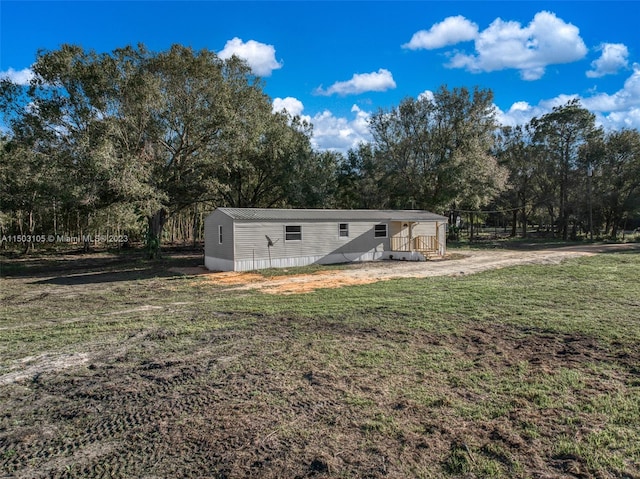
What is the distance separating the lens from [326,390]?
3.87 metres

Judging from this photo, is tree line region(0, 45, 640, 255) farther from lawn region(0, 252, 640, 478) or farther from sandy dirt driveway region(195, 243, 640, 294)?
lawn region(0, 252, 640, 478)

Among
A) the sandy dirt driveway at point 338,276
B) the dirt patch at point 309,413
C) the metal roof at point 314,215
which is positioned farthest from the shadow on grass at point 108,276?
the dirt patch at point 309,413

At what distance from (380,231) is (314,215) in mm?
3730

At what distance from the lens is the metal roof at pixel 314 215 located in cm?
1516

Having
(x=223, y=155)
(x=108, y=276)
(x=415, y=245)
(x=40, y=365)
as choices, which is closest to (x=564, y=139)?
(x=415, y=245)

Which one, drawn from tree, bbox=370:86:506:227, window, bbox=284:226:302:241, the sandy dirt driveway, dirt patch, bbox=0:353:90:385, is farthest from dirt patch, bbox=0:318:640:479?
tree, bbox=370:86:506:227

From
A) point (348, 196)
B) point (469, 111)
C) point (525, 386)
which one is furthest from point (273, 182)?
point (525, 386)

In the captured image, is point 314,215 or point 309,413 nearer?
point 309,413

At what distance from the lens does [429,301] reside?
26.8 ft

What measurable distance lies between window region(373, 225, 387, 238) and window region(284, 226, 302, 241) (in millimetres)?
4137

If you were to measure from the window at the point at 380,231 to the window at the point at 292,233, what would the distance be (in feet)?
13.6

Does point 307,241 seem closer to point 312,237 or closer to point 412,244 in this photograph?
point 312,237

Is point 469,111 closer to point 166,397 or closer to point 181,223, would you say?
point 181,223

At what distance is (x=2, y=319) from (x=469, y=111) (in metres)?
27.4
